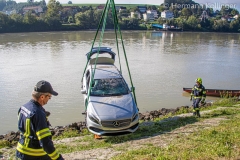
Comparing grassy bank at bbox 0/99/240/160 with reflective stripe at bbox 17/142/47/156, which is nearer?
reflective stripe at bbox 17/142/47/156

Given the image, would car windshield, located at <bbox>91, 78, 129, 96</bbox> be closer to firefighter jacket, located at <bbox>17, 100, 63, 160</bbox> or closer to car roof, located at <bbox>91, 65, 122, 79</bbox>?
car roof, located at <bbox>91, 65, 122, 79</bbox>

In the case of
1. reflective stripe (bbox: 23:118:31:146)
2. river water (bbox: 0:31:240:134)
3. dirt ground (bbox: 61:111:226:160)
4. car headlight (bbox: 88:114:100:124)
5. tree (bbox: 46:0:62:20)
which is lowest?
river water (bbox: 0:31:240:134)

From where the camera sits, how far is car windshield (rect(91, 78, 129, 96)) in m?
8.85

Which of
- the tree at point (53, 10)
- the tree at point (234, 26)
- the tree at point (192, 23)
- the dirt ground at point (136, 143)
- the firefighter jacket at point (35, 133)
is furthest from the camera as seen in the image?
the tree at point (234, 26)

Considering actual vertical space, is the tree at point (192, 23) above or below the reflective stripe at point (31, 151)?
above

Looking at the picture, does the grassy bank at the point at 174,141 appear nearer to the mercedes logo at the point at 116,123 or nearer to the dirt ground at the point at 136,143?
the dirt ground at the point at 136,143

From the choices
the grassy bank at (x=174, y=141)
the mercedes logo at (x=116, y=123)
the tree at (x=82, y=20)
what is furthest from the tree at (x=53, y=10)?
the mercedes logo at (x=116, y=123)

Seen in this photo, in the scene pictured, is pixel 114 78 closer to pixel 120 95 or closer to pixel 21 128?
pixel 120 95

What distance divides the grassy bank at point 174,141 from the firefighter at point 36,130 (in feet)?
7.78

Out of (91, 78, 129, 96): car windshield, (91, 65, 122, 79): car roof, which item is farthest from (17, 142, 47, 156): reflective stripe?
(91, 65, 122, 79): car roof

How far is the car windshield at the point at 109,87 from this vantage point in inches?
348

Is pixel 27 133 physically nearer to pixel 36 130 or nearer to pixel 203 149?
pixel 36 130

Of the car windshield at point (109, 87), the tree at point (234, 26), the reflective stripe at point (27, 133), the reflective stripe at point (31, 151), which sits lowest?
the car windshield at point (109, 87)

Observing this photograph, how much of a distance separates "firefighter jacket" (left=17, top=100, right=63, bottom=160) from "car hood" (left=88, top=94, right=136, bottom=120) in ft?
14.2
